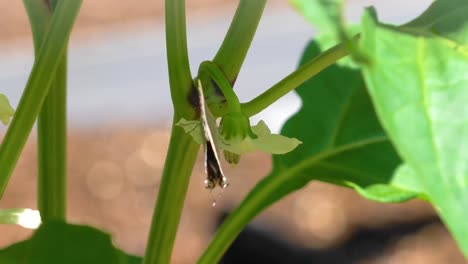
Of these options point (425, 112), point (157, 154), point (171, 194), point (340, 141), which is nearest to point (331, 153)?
point (340, 141)

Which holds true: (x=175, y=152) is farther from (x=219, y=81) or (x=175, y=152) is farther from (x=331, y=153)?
(x=331, y=153)

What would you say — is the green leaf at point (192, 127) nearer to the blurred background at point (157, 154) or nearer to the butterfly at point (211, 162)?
the butterfly at point (211, 162)

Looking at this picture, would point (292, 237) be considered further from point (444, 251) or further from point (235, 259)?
point (444, 251)

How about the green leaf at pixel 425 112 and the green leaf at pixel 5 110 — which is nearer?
the green leaf at pixel 425 112

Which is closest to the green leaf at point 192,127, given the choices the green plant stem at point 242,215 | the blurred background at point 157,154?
the green plant stem at point 242,215

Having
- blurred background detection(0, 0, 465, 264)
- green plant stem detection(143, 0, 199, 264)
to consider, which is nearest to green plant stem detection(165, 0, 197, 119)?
green plant stem detection(143, 0, 199, 264)

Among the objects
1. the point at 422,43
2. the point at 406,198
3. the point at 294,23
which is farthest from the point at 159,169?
the point at 422,43

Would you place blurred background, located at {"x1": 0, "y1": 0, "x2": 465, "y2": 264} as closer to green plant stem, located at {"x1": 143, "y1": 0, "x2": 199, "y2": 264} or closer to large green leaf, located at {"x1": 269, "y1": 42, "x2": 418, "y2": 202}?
large green leaf, located at {"x1": 269, "y1": 42, "x2": 418, "y2": 202}

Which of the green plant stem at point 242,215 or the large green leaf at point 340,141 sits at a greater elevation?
the large green leaf at point 340,141
